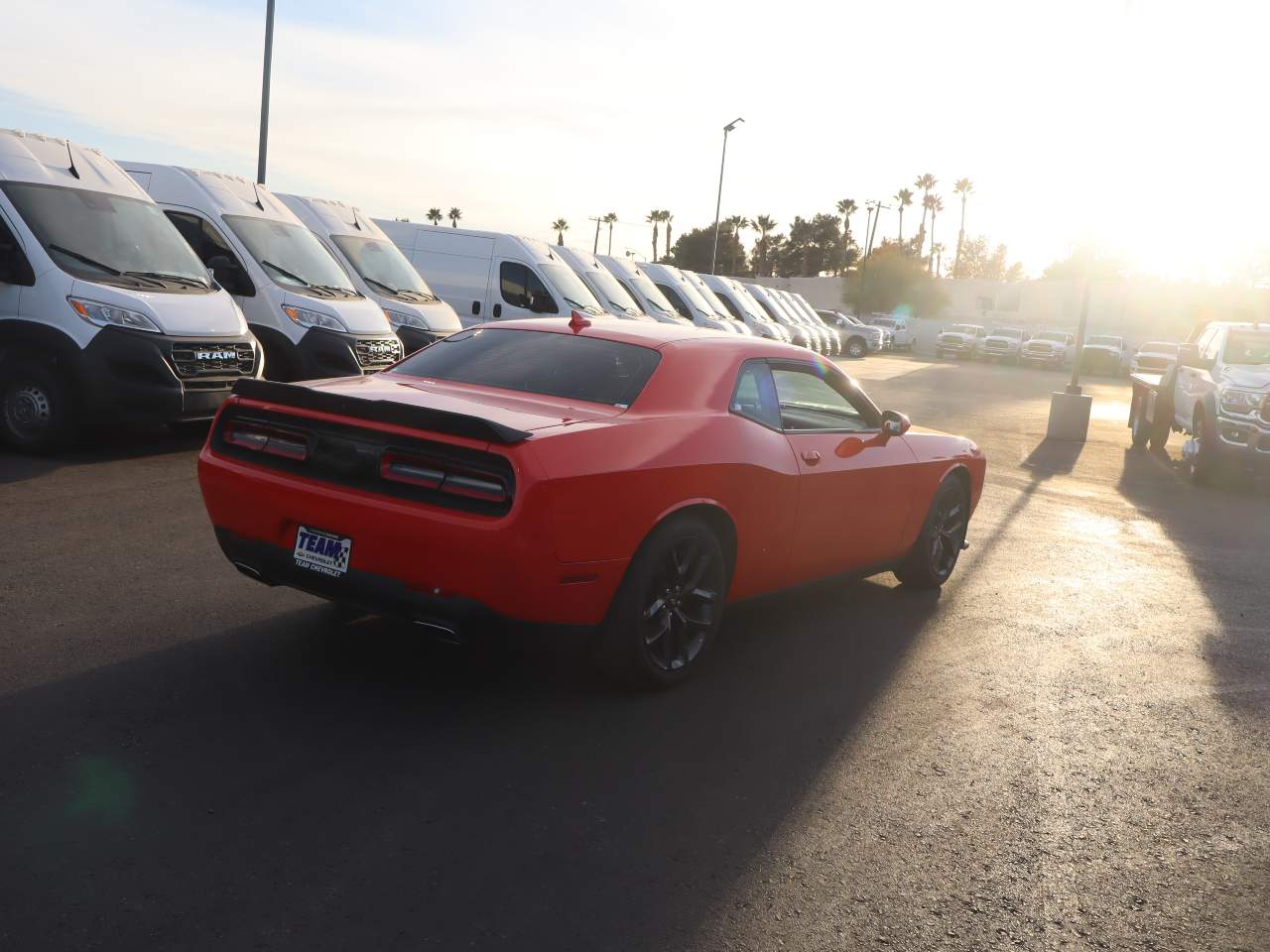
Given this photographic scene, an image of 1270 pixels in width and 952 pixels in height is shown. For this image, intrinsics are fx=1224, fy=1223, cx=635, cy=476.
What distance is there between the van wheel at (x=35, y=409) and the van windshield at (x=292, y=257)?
10.8 ft

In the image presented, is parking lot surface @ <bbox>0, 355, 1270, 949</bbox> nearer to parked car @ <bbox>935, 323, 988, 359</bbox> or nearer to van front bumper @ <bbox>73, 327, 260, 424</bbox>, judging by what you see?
van front bumper @ <bbox>73, 327, 260, 424</bbox>

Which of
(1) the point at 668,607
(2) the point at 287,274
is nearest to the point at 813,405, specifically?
(1) the point at 668,607

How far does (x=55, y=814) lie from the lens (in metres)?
3.52

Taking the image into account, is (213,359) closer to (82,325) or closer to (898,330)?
(82,325)

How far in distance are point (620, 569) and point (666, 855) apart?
129 cm

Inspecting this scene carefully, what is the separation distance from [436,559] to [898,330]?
59.6m

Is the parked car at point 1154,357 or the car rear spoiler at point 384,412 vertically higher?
the car rear spoiler at point 384,412

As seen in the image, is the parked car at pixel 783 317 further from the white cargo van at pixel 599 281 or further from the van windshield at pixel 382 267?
the van windshield at pixel 382 267

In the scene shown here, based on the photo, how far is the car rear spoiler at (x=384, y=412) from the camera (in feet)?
14.1

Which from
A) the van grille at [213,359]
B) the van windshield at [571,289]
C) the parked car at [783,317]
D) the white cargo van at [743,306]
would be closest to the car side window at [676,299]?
the white cargo van at [743,306]

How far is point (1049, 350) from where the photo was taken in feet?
164

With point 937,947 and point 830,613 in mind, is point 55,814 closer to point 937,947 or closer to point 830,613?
point 937,947

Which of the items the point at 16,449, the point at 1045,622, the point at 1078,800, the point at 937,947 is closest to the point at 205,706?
the point at 937,947

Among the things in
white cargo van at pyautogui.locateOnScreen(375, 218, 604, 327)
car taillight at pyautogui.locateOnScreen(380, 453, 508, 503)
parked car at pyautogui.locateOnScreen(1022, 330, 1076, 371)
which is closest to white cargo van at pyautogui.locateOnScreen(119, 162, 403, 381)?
white cargo van at pyautogui.locateOnScreen(375, 218, 604, 327)
